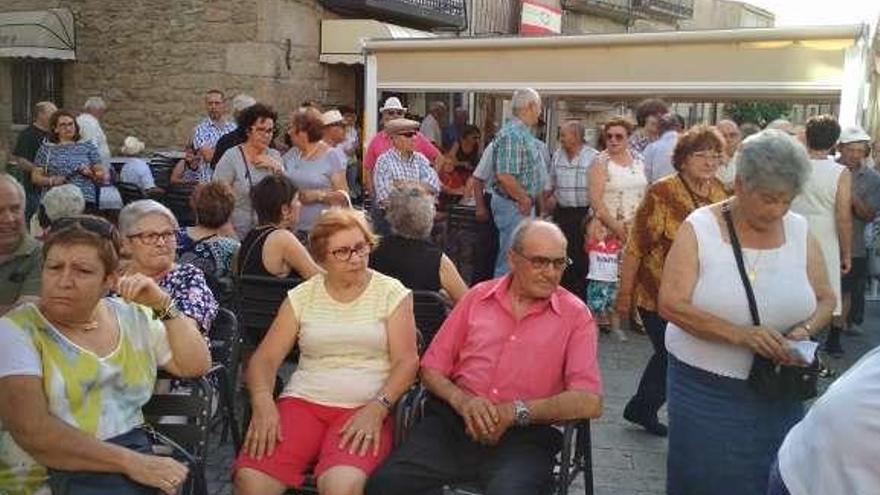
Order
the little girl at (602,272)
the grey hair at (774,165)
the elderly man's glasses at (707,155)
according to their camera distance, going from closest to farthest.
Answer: the grey hair at (774,165)
the elderly man's glasses at (707,155)
the little girl at (602,272)

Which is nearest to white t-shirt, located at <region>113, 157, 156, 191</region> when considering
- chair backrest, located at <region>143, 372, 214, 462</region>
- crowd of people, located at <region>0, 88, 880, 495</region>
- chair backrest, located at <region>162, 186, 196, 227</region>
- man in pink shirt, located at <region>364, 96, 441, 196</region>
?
chair backrest, located at <region>162, 186, 196, 227</region>

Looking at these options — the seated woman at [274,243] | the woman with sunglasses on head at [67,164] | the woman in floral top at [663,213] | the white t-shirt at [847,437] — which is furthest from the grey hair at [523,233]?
the woman with sunglasses on head at [67,164]

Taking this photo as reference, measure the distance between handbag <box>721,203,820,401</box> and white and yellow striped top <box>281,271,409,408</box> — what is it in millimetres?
1320

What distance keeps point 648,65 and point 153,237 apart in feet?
17.8

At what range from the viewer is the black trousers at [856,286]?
7.31m

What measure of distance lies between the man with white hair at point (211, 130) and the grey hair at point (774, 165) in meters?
5.98

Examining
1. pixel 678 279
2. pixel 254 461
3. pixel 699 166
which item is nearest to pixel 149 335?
pixel 254 461

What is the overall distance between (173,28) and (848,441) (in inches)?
471

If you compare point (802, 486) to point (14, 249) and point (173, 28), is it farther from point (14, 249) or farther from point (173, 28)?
point (173, 28)

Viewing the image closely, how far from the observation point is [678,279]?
3.03 m

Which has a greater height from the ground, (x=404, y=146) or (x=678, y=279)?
(x=404, y=146)

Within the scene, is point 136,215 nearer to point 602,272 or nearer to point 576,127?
point 602,272

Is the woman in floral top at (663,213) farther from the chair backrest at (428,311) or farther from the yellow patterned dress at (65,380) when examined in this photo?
the yellow patterned dress at (65,380)

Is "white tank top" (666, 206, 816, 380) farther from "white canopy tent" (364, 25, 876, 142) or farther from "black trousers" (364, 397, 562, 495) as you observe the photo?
"white canopy tent" (364, 25, 876, 142)
